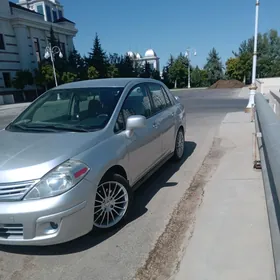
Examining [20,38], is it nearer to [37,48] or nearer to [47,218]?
[37,48]

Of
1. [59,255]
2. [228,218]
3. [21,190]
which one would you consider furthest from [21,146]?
[228,218]

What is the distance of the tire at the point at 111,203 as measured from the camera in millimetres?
2895

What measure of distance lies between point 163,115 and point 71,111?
154cm

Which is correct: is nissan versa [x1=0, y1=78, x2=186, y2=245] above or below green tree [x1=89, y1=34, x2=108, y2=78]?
below

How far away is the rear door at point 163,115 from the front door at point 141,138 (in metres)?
0.15

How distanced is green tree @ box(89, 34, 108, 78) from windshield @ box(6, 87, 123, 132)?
41.0 m

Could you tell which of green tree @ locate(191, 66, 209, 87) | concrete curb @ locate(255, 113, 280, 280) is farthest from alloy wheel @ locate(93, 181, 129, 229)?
green tree @ locate(191, 66, 209, 87)

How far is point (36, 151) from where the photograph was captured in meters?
2.68

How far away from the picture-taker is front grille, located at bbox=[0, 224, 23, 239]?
2.44 m

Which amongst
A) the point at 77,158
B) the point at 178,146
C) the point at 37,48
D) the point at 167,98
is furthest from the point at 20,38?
the point at 77,158

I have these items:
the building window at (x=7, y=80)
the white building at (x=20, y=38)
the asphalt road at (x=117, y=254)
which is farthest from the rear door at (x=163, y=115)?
the building window at (x=7, y=80)

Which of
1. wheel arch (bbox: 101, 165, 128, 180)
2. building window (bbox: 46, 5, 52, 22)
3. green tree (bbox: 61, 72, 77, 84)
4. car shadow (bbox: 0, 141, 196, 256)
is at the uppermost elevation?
building window (bbox: 46, 5, 52, 22)

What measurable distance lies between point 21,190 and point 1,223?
1.15 feet

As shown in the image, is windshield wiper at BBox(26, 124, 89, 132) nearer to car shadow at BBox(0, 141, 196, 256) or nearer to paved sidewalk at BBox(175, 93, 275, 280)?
car shadow at BBox(0, 141, 196, 256)
